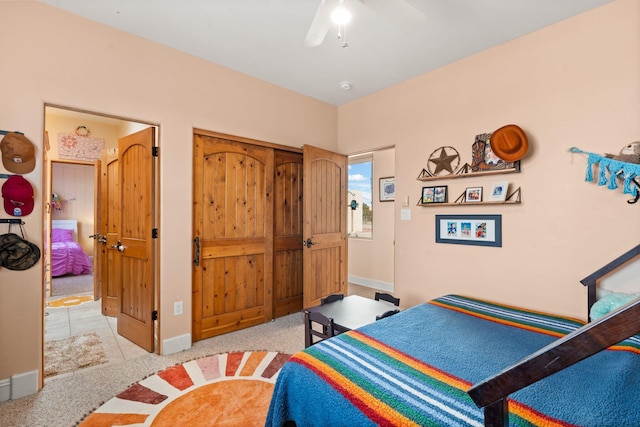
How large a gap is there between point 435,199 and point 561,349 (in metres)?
2.50

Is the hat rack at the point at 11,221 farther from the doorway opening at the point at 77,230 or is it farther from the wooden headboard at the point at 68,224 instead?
the wooden headboard at the point at 68,224

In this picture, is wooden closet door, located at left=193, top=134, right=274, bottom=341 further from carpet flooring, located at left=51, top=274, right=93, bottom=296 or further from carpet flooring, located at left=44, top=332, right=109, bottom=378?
carpet flooring, located at left=51, top=274, right=93, bottom=296

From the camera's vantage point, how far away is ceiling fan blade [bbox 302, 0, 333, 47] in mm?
1732

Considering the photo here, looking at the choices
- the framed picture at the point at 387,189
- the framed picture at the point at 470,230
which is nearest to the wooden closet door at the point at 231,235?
the framed picture at the point at 470,230

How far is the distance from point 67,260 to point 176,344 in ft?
14.2

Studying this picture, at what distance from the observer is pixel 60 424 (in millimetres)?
1830

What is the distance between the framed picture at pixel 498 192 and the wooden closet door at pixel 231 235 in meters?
2.26

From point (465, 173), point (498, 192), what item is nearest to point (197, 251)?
point (465, 173)

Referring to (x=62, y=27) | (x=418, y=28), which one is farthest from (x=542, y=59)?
(x=62, y=27)

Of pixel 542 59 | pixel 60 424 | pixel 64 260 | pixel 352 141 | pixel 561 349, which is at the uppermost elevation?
pixel 542 59

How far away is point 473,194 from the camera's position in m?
2.84

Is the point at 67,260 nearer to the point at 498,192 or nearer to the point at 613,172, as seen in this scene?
the point at 498,192

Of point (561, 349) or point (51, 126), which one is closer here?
point (561, 349)

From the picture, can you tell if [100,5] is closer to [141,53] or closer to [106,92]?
[141,53]
